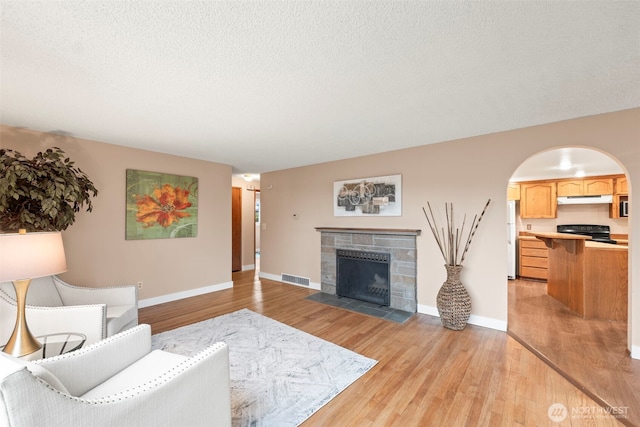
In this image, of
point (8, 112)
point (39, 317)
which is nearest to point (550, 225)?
point (39, 317)

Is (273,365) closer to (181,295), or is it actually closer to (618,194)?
(181,295)

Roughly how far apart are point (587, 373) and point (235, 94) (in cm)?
383

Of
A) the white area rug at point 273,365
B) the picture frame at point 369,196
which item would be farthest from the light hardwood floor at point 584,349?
the picture frame at point 369,196

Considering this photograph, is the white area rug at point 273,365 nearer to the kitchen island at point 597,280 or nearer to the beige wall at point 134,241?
the beige wall at point 134,241

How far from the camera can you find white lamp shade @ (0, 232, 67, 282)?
1.55 meters

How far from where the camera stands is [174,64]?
181cm

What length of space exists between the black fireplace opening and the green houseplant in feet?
11.8

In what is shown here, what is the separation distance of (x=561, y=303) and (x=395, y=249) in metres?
2.74

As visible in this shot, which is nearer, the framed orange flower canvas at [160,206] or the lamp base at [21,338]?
the lamp base at [21,338]

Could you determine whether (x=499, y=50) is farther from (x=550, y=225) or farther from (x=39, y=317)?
(x=550, y=225)

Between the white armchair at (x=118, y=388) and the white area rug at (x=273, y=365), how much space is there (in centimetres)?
57

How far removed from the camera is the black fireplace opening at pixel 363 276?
415 cm

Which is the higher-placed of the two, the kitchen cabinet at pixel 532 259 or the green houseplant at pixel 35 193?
the green houseplant at pixel 35 193

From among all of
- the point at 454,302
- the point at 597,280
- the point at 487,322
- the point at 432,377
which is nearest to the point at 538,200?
the point at 597,280
